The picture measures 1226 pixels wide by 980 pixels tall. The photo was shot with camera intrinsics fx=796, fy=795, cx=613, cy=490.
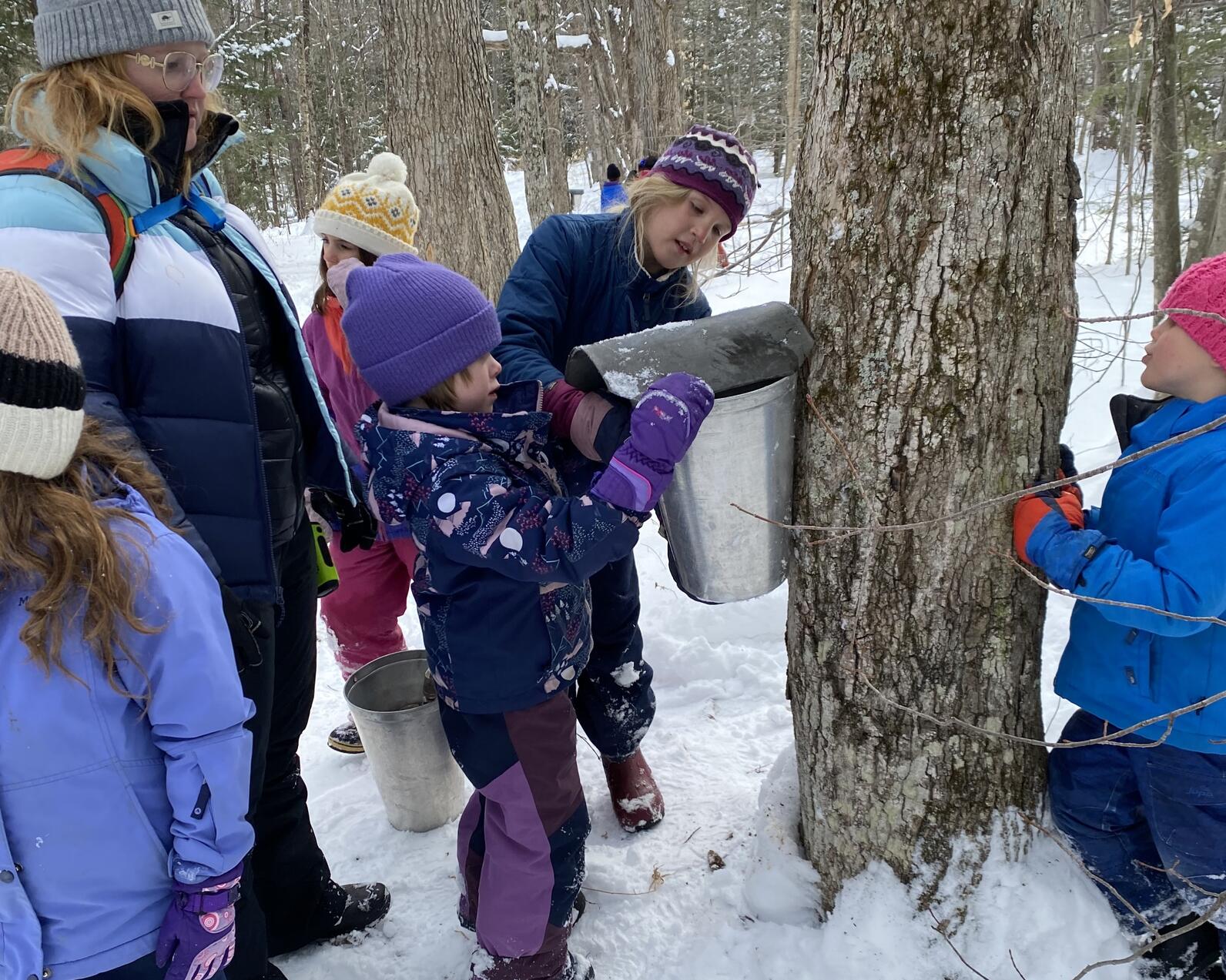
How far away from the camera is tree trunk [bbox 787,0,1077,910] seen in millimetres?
1543

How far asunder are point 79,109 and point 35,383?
597 mm

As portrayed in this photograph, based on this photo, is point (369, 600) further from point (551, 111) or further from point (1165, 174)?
point (551, 111)

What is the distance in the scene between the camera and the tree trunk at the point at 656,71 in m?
7.65

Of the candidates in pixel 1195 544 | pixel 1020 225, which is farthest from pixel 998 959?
pixel 1020 225

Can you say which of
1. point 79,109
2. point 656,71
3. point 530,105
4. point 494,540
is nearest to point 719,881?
point 494,540

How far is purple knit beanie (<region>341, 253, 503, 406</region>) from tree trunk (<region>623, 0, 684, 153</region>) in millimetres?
6636

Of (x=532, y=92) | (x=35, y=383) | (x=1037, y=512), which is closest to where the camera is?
(x=35, y=383)

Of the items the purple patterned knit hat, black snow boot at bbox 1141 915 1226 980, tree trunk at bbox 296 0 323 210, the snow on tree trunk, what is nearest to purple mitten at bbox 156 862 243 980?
the purple patterned knit hat

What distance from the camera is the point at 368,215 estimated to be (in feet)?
9.85

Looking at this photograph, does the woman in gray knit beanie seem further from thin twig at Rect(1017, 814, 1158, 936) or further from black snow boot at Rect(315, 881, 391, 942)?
thin twig at Rect(1017, 814, 1158, 936)

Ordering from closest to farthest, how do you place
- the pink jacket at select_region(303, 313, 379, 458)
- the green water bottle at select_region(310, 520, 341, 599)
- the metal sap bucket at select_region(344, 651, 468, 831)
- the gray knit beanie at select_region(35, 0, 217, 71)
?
1. the gray knit beanie at select_region(35, 0, 217, 71)
2. the green water bottle at select_region(310, 520, 341, 599)
3. the metal sap bucket at select_region(344, 651, 468, 831)
4. the pink jacket at select_region(303, 313, 379, 458)

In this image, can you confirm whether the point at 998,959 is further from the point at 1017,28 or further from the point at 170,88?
the point at 170,88

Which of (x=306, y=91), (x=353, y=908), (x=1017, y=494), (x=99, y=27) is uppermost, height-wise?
(x=306, y=91)

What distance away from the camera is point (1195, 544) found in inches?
58.2
